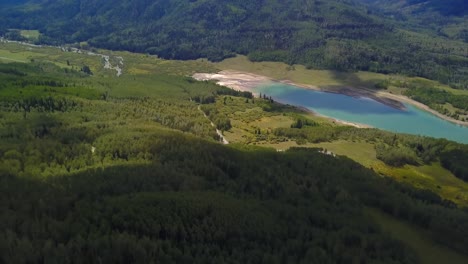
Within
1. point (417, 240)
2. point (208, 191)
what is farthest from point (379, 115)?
point (208, 191)

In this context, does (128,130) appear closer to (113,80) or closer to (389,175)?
(389,175)

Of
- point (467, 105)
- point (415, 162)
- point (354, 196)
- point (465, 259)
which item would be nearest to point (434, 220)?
point (465, 259)

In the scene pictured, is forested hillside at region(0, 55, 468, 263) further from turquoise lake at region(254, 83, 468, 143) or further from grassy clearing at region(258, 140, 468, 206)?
turquoise lake at region(254, 83, 468, 143)

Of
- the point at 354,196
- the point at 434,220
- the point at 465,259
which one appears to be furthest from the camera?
the point at 354,196

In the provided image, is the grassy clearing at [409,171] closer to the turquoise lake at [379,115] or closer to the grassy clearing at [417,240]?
the grassy clearing at [417,240]

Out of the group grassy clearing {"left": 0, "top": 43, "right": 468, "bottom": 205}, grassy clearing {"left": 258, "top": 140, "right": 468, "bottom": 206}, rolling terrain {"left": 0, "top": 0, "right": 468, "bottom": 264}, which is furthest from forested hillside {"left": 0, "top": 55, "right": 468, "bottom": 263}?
grassy clearing {"left": 0, "top": 43, "right": 468, "bottom": 205}

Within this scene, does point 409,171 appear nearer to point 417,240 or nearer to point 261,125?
point 417,240

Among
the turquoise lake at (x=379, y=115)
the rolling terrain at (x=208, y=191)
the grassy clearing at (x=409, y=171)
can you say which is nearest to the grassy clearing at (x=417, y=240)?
the rolling terrain at (x=208, y=191)
